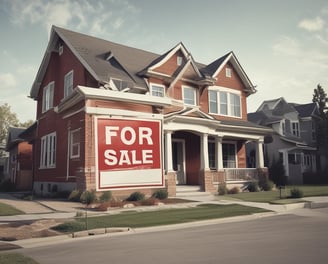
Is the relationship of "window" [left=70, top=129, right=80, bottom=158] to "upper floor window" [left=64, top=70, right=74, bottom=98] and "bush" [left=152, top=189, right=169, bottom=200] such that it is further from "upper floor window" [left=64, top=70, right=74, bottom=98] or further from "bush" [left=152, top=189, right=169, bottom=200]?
"bush" [left=152, top=189, right=169, bottom=200]

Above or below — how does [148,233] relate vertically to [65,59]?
below

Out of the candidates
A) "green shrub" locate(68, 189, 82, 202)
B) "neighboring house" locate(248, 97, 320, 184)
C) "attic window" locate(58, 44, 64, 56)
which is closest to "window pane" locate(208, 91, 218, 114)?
"neighboring house" locate(248, 97, 320, 184)

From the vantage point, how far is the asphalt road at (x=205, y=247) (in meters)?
5.91

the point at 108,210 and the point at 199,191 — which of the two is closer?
the point at 108,210

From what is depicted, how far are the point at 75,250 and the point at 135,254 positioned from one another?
1.43 m

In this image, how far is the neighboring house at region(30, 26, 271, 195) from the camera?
14.8 metres

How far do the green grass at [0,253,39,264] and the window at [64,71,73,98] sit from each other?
15.4 metres

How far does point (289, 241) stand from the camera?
721cm

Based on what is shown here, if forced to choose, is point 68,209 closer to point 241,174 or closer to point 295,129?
point 241,174

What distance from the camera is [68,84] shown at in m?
21.4

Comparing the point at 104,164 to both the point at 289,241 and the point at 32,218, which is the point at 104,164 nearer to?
the point at 32,218

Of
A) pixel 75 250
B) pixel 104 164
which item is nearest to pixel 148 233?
pixel 75 250

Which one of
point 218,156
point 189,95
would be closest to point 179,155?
point 218,156

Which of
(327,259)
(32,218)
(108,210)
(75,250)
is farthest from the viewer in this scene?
(108,210)
